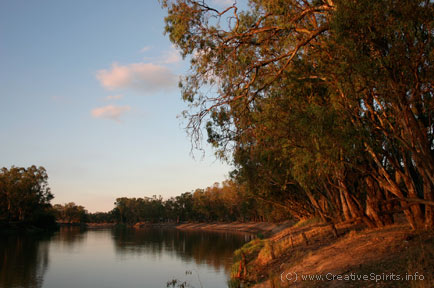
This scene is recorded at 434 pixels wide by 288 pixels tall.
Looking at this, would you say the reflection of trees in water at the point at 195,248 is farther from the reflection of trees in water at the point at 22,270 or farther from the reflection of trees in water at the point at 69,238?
the reflection of trees in water at the point at 22,270

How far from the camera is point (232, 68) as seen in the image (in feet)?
37.1

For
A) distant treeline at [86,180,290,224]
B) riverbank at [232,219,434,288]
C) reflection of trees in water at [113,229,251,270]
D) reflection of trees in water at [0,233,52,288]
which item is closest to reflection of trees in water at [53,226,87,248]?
reflection of trees in water at [113,229,251,270]

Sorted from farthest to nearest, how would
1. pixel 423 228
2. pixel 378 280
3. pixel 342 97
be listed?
1. pixel 423 228
2. pixel 342 97
3. pixel 378 280

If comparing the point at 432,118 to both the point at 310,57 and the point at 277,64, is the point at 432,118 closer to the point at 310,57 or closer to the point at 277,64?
the point at 310,57

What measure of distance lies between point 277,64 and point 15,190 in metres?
84.4

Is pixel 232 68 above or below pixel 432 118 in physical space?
above

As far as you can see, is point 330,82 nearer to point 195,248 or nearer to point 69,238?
point 195,248

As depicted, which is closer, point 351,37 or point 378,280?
point 378,280

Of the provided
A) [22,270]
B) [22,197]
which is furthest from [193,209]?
[22,270]

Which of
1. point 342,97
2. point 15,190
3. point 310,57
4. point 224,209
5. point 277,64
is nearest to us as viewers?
point 342,97

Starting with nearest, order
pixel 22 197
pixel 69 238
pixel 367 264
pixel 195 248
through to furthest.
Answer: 1. pixel 367 264
2. pixel 195 248
3. pixel 69 238
4. pixel 22 197

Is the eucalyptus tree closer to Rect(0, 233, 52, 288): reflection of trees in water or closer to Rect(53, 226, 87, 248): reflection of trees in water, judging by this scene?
Rect(0, 233, 52, 288): reflection of trees in water

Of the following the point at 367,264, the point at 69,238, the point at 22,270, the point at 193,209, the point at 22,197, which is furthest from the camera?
the point at 193,209

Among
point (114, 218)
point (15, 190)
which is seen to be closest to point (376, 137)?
point (15, 190)
